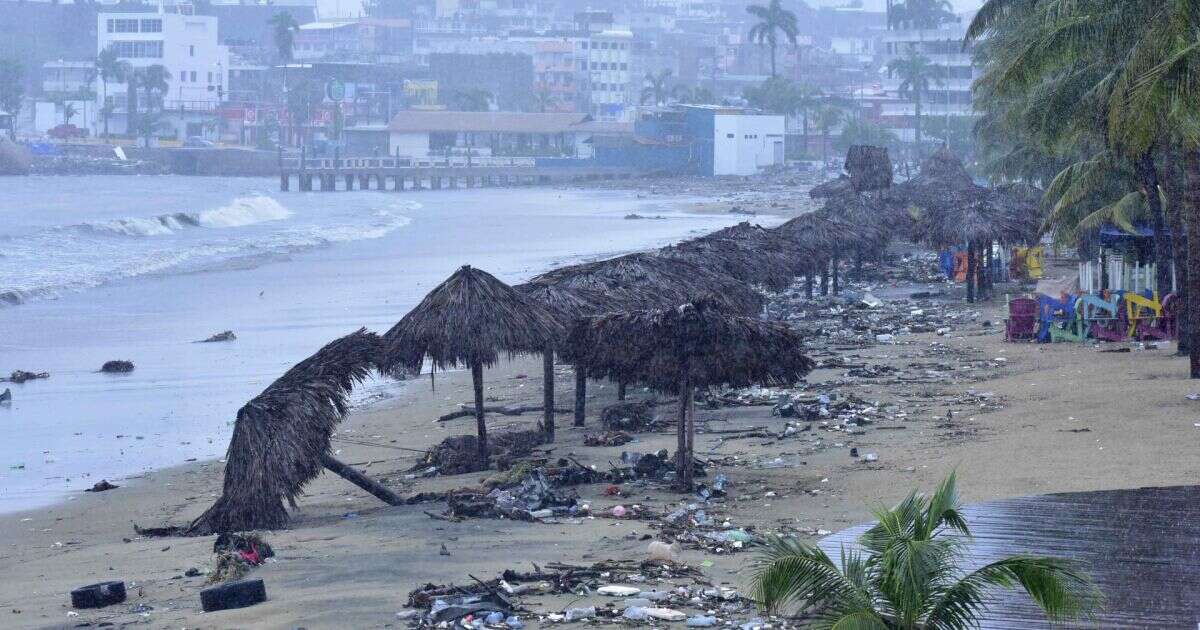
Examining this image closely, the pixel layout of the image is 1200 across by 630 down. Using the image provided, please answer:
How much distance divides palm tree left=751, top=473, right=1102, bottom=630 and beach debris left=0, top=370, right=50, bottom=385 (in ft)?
57.3

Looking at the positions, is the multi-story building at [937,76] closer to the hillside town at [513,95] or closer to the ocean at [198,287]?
the hillside town at [513,95]

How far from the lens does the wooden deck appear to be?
8.00 meters

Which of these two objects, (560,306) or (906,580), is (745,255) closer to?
(560,306)

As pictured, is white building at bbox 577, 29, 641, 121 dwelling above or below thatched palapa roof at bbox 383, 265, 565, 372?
above

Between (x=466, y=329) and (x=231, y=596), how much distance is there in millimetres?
4728

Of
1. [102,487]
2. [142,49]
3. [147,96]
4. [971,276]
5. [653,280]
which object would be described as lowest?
[102,487]

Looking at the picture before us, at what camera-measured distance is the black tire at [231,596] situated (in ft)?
30.1

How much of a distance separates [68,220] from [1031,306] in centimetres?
5789

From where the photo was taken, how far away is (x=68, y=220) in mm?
69312

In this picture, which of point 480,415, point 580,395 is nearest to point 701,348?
point 480,415

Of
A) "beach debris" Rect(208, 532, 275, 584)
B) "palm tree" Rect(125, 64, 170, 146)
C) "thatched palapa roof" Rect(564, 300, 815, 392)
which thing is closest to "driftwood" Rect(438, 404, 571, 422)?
"thatched palapa roof" Rect(564, 300, 815, 392)

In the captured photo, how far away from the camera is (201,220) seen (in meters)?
68.6

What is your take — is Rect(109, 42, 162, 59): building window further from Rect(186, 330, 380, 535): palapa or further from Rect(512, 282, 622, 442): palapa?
Rect(186, 330, 380, 535): palapa

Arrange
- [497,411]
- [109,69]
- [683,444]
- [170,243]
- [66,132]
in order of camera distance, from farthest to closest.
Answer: [109,69]
[66,132]
[170,243]
[497,411]
[683,444]
